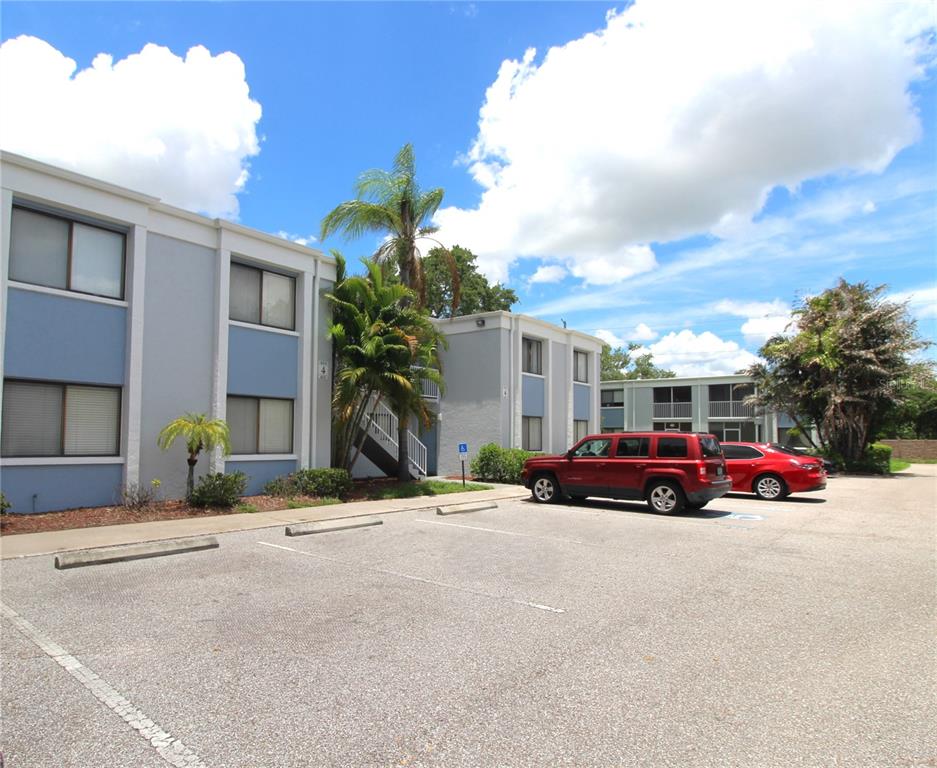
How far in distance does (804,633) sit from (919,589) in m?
2.72

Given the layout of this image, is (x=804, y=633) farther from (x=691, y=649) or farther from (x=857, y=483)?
(x=857, y=483)

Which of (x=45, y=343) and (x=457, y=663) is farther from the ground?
(x=45, y=343)

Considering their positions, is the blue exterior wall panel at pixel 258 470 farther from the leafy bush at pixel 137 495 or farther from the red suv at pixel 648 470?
the red suv at pixel 648 470

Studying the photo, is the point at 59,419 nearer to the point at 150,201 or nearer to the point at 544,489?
the point at 150,201

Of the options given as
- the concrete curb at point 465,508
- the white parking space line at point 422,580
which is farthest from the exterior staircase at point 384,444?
the white parking space line at point 422,580

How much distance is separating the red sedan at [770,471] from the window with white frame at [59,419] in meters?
14.5

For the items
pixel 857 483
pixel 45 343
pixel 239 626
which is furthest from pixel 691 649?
pixel 857 483

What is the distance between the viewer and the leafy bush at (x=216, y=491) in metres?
12.5

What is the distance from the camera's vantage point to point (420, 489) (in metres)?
16.8

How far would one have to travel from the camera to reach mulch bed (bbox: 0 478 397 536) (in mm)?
10164

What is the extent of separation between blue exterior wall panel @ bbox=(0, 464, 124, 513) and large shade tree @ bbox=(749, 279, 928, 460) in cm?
2631

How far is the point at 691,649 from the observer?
16.6 ft

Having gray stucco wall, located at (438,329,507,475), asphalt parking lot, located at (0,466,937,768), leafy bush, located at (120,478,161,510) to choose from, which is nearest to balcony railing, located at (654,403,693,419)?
gray stucco wall, located at (438,329,507,475)

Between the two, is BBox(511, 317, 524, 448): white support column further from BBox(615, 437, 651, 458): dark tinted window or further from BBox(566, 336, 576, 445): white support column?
BBox(615, 437, 651, 458): dark tinted window
